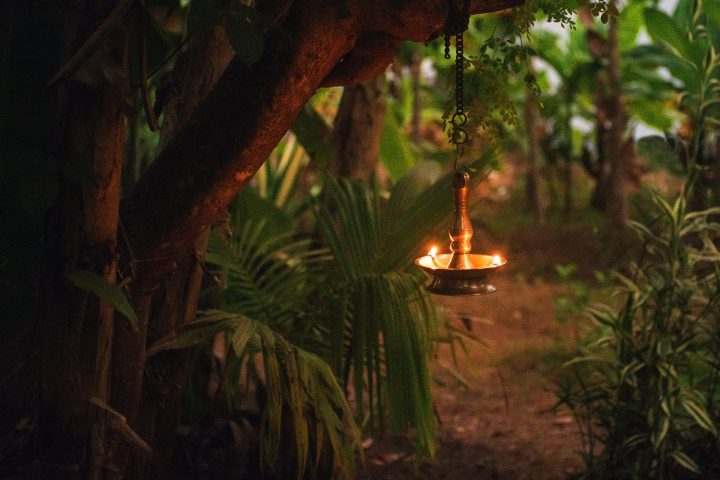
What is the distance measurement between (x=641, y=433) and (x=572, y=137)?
21.0ft

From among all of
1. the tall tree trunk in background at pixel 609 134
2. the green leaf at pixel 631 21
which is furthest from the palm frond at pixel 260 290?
the green leaf at pixel 631 21

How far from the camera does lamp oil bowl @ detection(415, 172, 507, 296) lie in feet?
6.36

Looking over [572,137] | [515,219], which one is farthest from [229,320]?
[572,137]

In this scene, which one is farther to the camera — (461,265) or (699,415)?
(699,415)

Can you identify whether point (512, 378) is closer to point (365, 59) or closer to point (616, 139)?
point (365, 59)

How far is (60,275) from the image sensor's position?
2.01 metres

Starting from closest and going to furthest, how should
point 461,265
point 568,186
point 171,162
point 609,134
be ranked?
point 461,265
point 171,162
point 609,134
point 568,186

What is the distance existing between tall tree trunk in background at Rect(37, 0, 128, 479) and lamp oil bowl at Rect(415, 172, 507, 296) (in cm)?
77

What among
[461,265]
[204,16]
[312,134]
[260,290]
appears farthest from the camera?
[312,134]

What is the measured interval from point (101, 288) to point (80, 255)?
0.47 ft

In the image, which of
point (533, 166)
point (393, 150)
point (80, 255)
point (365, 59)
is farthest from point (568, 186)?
point (80, 255)

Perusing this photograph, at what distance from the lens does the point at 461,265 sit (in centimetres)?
200

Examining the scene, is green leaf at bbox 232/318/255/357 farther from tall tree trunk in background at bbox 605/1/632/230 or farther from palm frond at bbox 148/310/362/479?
tall tree trunk in background at bbox 605/1/632/230

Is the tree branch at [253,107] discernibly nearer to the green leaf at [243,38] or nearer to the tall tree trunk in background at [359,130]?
the green leaf at [243,38]
